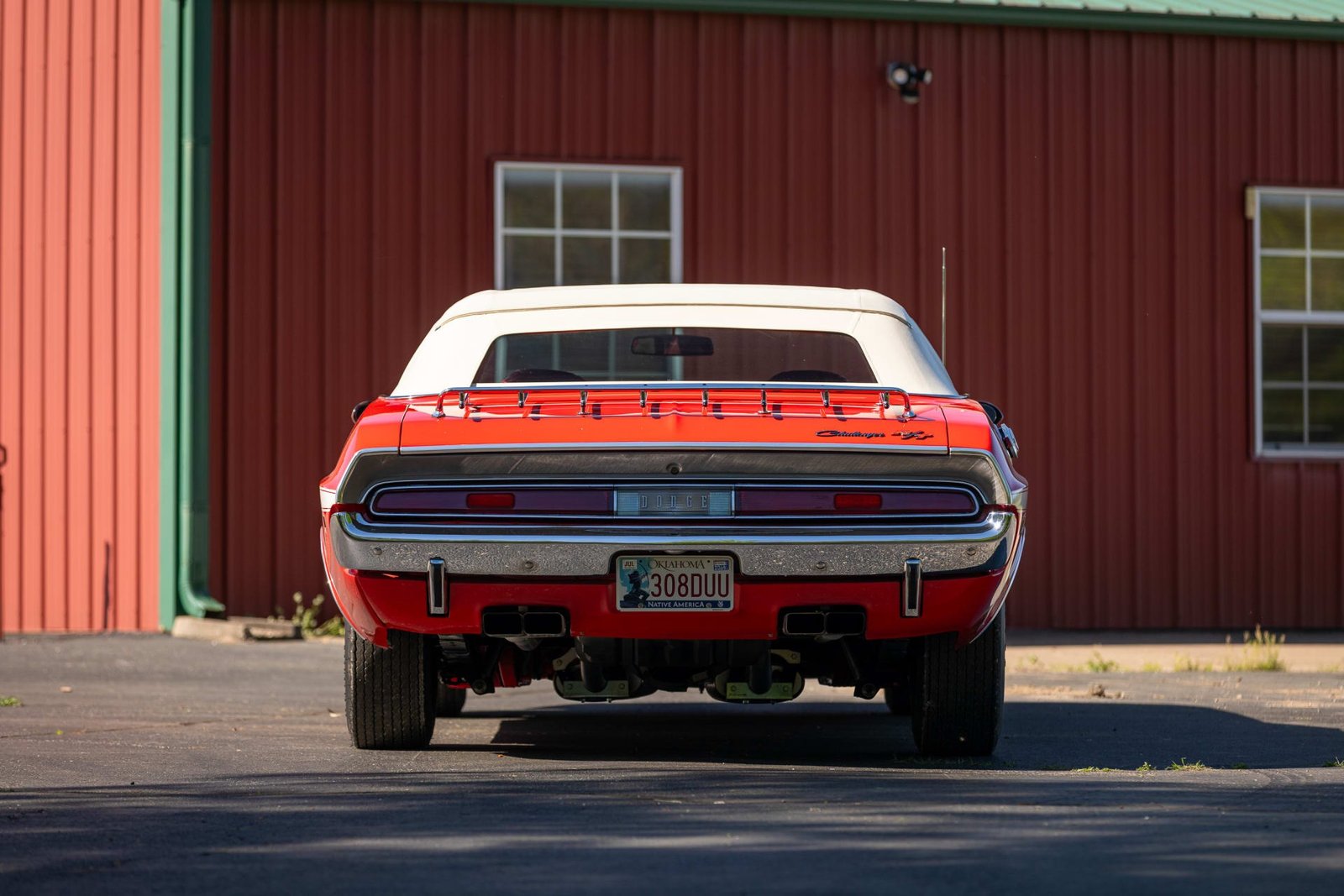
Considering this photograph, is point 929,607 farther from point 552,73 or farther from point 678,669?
point 552,73

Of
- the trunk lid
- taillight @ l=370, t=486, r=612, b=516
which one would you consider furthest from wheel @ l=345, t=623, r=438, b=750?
the trunk lid

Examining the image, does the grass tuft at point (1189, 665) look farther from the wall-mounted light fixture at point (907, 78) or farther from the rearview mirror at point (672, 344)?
the rearview mirror at point (672, 344)

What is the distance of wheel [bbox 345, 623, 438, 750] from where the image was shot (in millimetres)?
5715

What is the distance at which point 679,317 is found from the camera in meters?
6.34

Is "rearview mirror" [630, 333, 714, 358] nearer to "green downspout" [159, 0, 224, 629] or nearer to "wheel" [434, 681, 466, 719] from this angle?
"wheel" [434, 681, 466, 719]

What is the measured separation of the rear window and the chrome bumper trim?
3.55 feet

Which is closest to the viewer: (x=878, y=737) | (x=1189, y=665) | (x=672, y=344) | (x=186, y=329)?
(x=672, y=344)

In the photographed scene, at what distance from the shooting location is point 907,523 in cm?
520

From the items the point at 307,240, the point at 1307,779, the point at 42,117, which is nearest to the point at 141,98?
the point at 42,117

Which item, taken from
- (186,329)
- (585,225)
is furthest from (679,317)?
(186,329)

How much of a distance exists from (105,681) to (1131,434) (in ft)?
22.3

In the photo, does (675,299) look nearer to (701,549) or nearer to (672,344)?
(672,344)

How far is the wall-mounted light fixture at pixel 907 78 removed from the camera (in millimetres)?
12125

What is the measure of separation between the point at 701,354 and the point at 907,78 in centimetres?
628
